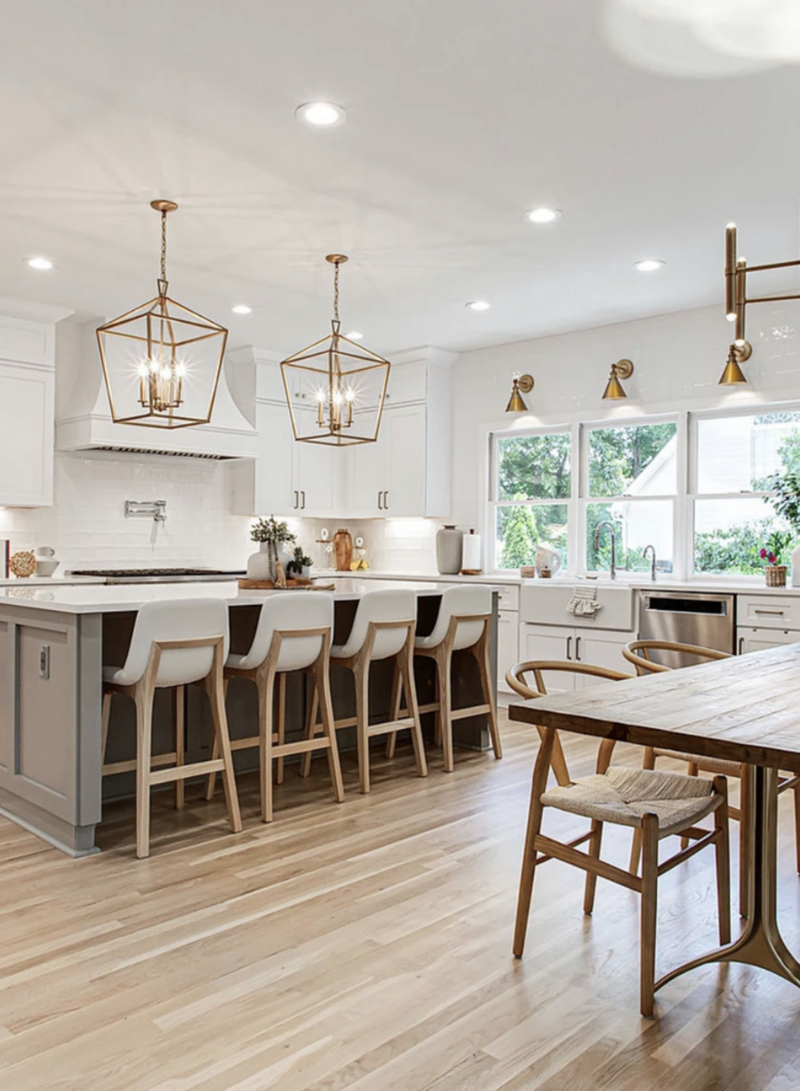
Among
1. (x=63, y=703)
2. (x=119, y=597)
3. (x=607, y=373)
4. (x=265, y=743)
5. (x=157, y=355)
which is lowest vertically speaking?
(x=265, y=743)

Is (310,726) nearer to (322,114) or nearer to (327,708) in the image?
(327,708)

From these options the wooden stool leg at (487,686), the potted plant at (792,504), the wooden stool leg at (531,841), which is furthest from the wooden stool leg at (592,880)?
the potted plant at (792,504)

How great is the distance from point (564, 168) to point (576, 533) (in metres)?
3.40

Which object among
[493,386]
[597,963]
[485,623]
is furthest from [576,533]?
[597,963]

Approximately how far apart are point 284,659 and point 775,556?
3396 mm

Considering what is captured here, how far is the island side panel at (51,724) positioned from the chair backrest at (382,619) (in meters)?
1.23

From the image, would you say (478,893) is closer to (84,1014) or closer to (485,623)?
(84,1014)

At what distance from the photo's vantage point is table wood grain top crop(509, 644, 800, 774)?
1.82m

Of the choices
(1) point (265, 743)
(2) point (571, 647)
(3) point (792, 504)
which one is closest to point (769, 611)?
(3) point (792, 504)

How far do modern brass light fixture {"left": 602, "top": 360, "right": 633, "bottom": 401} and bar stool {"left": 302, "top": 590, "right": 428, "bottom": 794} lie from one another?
2731mm

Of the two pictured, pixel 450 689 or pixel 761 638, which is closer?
pixel 450 689

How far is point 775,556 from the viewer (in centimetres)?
556

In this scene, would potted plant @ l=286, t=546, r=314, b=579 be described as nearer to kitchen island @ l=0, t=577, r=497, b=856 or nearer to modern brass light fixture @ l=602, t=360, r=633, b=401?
kitchen island @ l=0, t=577, r=497, b=856

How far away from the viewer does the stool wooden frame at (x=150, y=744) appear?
326 cm
